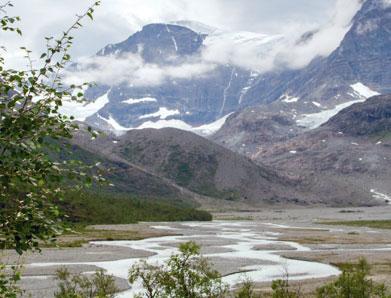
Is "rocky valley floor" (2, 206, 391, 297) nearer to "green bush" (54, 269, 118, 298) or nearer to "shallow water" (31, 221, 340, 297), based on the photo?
"shallow water" (31, 221, 340, 297)

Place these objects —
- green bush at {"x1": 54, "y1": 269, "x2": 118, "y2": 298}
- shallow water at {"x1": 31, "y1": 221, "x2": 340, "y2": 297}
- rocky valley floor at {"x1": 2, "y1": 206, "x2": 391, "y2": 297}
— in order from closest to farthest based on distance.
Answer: green bush at {"x1": 54, "y1": 269, "x2": 118, "y2": 298} → rocky valley floor at {"x1": 2, "y1": 206, "x2": 391, "y2": 297} → shallow water at {"x1": 31, "y1": 221, "x2": 340, "y2": 297}

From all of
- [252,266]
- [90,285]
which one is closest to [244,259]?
[252,266]

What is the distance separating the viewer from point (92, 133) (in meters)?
10.2

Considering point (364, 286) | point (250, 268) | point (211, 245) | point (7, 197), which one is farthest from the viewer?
point (211, 245)

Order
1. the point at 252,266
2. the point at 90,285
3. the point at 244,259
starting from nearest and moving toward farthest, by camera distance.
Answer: the point at 90,285 < the point at 252,266 < the point at 244,259

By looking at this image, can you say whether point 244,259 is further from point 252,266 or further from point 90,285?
point 90,285

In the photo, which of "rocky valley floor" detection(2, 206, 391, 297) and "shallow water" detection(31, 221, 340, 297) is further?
"shallow water" detection(31, 221, 340, 297)

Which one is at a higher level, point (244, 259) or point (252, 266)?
point (244, 259)

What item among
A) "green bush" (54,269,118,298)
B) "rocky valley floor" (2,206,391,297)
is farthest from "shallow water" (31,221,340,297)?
"green bush" (54,269,118,298)

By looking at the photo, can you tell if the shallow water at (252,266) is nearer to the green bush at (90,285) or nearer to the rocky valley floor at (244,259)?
the rocky valley floor at (244,259)

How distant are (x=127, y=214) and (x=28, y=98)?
192128 millimetres

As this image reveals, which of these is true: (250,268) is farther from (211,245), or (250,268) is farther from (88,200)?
(88,200)

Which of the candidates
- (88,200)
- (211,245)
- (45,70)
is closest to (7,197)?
(45,70)

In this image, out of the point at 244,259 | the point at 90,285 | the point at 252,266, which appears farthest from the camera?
the point at 244,259
